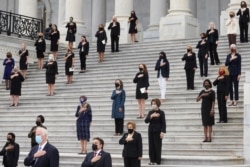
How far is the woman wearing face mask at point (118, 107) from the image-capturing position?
58.3ft

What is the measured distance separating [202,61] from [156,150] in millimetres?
7481

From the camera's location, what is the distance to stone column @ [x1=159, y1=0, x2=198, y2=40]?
29.4 meters

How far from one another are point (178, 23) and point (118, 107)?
12592 mm

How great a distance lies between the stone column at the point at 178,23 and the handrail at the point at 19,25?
6.54 meters

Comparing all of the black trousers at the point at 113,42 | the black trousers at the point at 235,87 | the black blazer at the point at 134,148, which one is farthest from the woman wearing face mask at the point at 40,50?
the black blazer at the point at 134,148

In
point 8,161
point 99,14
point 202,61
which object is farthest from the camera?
point 99,14

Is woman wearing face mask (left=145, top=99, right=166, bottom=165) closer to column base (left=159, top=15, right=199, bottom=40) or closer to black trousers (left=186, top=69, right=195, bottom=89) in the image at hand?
black trousers (left=186, top=69, right=195, bottom=89)

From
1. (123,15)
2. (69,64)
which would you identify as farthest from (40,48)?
(123,15)

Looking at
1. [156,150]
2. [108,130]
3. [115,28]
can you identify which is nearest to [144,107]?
[108,130]

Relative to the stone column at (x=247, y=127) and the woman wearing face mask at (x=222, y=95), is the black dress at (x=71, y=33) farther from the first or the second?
the stone column at (x=247, y=127)

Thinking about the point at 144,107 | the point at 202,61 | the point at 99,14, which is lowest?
the point at 144,107

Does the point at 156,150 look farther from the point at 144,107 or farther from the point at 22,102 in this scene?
the point at 22,102

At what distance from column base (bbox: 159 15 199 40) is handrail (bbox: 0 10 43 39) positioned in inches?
257

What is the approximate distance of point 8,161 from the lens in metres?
13.7
